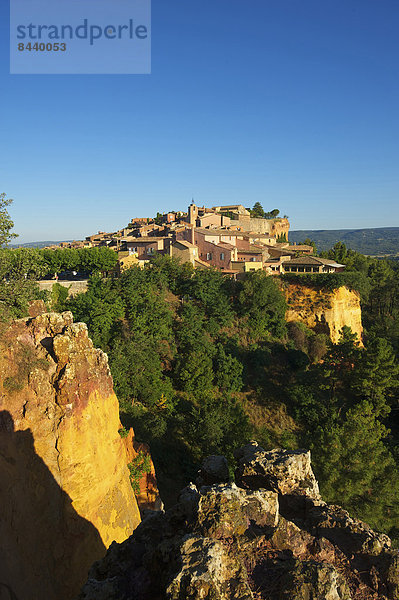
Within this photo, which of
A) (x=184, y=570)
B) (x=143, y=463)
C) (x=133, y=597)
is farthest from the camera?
(x=143, y=463)

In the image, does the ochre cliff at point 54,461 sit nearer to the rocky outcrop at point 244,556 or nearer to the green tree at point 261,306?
the rocky outcrop at point 244,556

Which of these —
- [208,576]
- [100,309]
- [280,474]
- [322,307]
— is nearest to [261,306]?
[322,307]

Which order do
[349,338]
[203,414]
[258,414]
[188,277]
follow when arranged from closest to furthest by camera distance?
[203,414] → [258,414] → [349,338] → [188,277]

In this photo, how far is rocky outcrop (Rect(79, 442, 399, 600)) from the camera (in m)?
4.57

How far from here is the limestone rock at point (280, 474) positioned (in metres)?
8.14

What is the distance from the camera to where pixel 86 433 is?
1088 centimetres

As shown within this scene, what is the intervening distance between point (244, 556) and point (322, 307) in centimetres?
4024

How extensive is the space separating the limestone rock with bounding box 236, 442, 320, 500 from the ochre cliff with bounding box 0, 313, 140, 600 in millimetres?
5065

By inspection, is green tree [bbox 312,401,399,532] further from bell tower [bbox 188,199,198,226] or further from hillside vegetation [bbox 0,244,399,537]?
bell tower [bbox 188,199,198,226]

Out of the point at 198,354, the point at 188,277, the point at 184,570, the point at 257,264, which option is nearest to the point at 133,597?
the point at 184,570

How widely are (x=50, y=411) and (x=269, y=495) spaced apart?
6974mm

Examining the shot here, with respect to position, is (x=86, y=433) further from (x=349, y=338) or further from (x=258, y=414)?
(x=349, y=338)

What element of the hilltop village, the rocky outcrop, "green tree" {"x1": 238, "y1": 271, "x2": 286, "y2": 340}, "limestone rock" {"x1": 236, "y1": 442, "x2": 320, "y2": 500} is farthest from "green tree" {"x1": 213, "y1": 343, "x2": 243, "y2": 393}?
the rocky outcrop

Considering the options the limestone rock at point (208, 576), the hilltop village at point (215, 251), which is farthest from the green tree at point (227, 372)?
the limestone rock at point (208, 576)
